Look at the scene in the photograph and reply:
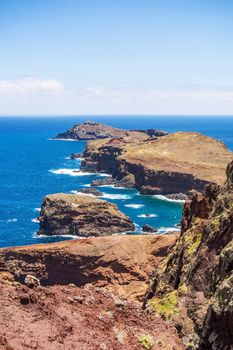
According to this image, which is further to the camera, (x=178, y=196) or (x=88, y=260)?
(x=178, y=196)

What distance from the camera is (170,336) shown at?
24078mm

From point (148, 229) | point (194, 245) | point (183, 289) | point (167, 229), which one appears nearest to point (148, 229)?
point (148, 229)

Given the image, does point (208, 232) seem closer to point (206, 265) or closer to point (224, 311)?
point (206, 265)

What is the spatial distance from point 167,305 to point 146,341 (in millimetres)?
7538

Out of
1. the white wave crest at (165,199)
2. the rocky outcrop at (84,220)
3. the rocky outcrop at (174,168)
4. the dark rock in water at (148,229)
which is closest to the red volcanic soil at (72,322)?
the dark rock in water at (148,229)

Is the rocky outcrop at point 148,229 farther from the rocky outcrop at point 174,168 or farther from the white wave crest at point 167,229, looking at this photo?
the rocky outcrop at point 174,168

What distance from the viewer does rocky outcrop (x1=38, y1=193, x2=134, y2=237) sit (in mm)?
115062

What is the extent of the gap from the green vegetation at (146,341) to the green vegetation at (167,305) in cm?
513

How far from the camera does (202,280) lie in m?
28.9

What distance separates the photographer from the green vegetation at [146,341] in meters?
22.1

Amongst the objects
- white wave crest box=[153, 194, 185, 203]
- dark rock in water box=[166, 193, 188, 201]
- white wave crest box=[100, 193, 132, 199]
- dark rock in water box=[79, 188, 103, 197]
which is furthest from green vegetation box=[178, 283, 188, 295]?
dark rock in water box=[166, 193, 188, 201]

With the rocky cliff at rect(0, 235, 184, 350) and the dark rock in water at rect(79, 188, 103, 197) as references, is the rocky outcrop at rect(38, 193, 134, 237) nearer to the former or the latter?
the dark rock in water at rect(79, 188, 103, 197)

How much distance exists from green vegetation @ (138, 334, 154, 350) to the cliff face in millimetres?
2295

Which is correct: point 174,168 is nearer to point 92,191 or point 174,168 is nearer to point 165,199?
point 165,199
